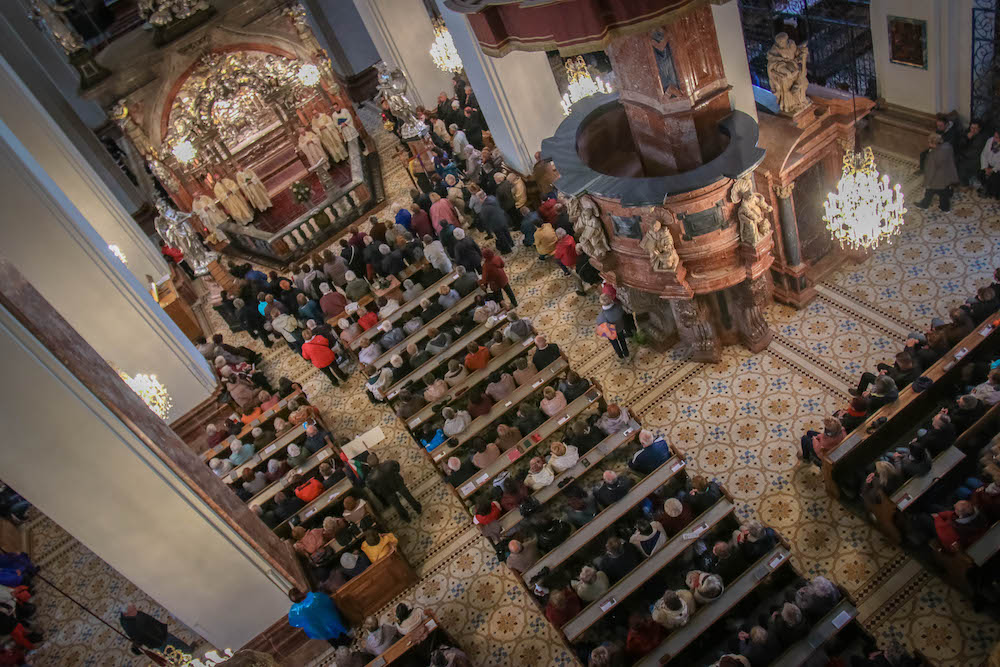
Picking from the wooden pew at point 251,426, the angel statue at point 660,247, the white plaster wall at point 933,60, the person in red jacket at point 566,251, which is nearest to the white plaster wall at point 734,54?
the angel statue at point 660,247

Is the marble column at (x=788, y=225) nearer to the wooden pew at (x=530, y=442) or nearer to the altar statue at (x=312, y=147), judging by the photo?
the wooden pew at (x=530, y=442)

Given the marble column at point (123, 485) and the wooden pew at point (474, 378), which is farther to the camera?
the wooden pew at point (474, 378)

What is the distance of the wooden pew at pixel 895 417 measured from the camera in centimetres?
761

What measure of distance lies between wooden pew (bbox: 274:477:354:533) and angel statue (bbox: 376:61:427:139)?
8.44 meters

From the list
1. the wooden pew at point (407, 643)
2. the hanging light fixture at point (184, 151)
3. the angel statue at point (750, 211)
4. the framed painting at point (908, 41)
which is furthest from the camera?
the hanging light fixture at point (184, 151)

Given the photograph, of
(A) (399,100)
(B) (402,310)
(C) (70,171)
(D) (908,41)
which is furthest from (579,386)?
(C) (70,171)

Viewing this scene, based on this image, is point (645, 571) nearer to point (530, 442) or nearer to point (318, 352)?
point (530, 442)

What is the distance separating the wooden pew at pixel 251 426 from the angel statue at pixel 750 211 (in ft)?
21.2

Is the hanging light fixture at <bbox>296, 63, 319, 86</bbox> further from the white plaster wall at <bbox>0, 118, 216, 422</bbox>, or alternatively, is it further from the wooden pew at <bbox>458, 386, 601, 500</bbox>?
the wooden pew at <bbox>458, 386, 601, 500</bbox>

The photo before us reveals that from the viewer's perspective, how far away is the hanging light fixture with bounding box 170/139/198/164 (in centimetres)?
1702

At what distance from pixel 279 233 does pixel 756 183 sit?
33.0ft

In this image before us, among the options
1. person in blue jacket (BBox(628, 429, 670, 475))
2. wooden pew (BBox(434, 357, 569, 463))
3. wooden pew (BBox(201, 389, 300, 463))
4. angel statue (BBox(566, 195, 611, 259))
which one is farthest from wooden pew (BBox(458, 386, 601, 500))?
wooden pew (BBox(201, 389, 300, 463))

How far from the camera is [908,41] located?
1053 cm

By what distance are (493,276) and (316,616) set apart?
5321mm
